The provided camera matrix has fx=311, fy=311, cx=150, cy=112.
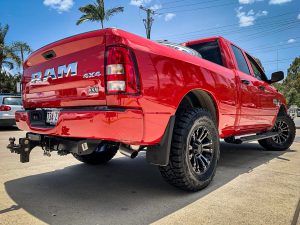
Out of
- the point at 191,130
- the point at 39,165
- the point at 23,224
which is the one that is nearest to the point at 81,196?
the point at 23,224

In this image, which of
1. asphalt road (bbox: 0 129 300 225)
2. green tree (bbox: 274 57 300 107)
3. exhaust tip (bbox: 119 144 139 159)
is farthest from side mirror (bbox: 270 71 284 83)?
green tree (bbox: 274 57 300 107)

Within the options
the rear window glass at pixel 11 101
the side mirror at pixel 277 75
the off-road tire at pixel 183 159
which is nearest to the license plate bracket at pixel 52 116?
the off-road tire at pixel 183 159

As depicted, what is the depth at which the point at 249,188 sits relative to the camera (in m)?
3.32

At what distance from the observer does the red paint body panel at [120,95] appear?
2486 millimetres

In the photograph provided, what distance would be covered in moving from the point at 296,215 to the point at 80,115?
6.47 feet

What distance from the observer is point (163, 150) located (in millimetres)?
2762

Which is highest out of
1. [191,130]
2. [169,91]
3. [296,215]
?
[169,91]

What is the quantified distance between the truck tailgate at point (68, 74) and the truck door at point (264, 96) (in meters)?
2.99

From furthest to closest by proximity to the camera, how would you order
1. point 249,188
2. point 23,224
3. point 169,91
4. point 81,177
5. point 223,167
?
1. point 223,167
2. point 81,177
3. point 249,188
4. point 169,91
5. point 23,224

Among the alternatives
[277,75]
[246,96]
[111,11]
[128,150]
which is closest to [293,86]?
[111,11]

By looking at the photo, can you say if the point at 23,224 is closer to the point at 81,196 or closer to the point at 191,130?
the point at 81,196

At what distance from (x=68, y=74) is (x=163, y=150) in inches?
44.0

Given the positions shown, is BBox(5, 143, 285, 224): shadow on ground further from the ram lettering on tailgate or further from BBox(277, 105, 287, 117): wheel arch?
BBox(277, 105, 287, 117): wheel arch

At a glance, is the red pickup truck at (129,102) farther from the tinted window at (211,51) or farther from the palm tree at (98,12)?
the palm tree at (98,12)
